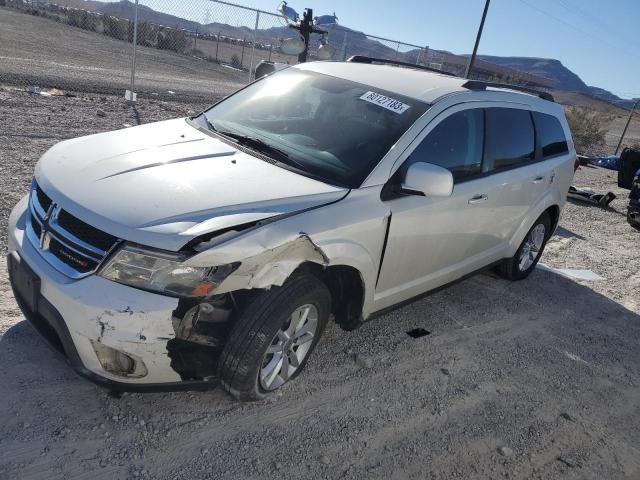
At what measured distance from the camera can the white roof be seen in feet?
12.3

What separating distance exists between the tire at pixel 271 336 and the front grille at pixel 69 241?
74cm

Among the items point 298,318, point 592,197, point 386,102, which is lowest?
point 592,197

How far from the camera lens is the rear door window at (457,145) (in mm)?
3494

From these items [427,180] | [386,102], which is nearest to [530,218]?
[386,102]

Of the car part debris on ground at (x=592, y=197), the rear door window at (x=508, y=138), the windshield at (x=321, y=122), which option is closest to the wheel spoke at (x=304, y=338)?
the windshield at (x=321, y=122)

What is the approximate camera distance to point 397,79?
3959 millimetres

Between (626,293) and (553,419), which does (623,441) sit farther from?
(626,293)

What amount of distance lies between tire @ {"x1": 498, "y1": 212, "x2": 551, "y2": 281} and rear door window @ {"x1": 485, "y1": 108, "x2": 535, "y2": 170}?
904mm

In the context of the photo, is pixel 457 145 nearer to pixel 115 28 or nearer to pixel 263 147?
pixel 263 147

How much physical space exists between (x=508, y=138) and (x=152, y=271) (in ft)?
10.5

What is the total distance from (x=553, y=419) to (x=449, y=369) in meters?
0.72

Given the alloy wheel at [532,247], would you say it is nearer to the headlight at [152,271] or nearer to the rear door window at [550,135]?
the rear door window at [550,135]

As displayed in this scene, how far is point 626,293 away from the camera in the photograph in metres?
5.82

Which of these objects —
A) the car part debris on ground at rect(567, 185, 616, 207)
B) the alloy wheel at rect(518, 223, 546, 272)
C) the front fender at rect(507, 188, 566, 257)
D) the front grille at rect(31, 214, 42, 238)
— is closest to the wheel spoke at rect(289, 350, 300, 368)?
the front grille at rect(31, 214, 42, 238)
